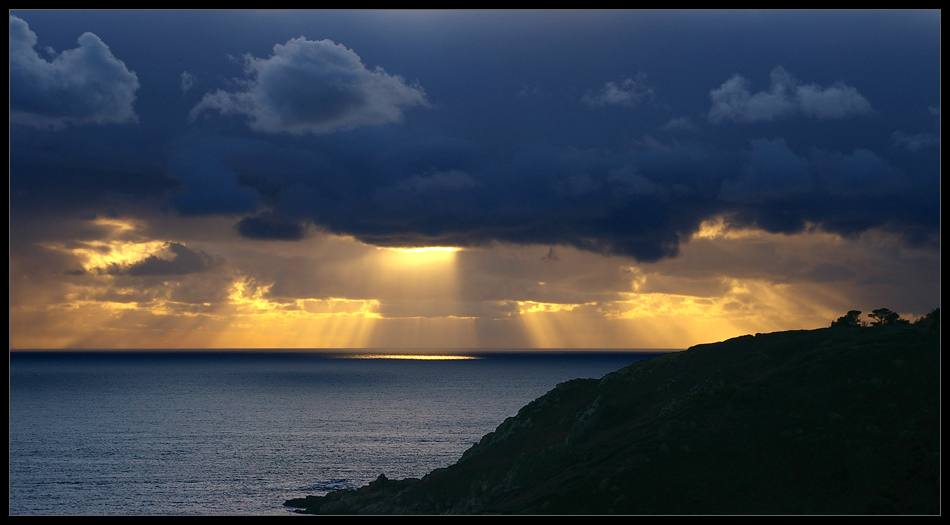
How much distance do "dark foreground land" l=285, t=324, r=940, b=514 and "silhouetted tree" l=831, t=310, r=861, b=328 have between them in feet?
14.2

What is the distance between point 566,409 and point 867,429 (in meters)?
34.5

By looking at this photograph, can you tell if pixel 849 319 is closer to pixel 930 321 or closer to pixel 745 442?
pixel 930 321

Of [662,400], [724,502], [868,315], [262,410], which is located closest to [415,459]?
[662,400]

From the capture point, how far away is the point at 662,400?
66812 mm

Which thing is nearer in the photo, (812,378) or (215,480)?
(812,378)

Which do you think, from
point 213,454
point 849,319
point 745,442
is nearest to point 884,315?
→ point 849,319

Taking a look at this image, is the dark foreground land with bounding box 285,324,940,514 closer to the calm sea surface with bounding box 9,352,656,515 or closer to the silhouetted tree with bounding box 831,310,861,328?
the silhouetted tree with bounding box 831,310,861,328

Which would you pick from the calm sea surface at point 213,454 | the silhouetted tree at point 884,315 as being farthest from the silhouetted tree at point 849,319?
the calm sea surface at point 213,454

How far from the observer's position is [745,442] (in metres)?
50.2

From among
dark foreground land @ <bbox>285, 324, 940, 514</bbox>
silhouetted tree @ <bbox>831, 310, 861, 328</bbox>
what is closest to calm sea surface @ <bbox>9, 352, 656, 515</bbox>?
dark foreground land @ <bbox>285, 324, 940, 514</bbox>

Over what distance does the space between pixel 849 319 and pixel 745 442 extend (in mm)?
29369

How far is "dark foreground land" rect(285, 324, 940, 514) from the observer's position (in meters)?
45.5
